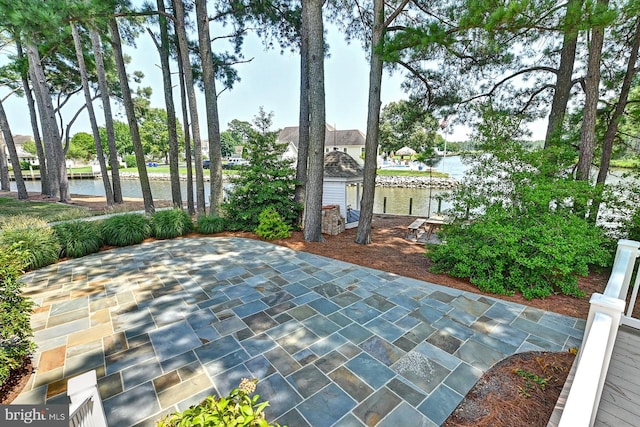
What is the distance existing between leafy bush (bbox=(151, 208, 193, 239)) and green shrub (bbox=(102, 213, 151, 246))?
0.66ft

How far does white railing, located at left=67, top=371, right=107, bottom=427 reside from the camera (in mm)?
1103

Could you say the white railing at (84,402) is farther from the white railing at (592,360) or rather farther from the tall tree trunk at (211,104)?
the tall tree trunk at (211,104)

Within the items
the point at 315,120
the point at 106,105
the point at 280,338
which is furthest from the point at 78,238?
the point at 106,105

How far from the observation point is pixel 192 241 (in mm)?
6250

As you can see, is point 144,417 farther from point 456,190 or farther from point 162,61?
point 162,61

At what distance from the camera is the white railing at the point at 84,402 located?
110cm

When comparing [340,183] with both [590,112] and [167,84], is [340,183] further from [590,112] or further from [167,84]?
[167,84]

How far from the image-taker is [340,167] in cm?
924

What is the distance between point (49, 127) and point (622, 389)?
720 inches

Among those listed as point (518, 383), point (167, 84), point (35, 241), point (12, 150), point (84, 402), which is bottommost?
point (518, 383)

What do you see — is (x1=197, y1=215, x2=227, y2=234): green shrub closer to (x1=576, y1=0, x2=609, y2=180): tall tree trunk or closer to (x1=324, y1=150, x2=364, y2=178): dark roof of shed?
(x1=324, y1=150, x2=364, y2=178): dark roof of shed

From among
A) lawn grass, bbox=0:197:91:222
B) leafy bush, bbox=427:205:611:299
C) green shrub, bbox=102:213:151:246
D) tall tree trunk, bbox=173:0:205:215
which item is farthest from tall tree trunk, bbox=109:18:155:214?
leafy bush, bbox=427:205:611:299

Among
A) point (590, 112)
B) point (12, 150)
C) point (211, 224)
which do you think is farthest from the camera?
point (12, 150)

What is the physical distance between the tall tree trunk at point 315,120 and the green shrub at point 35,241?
4.88 m
